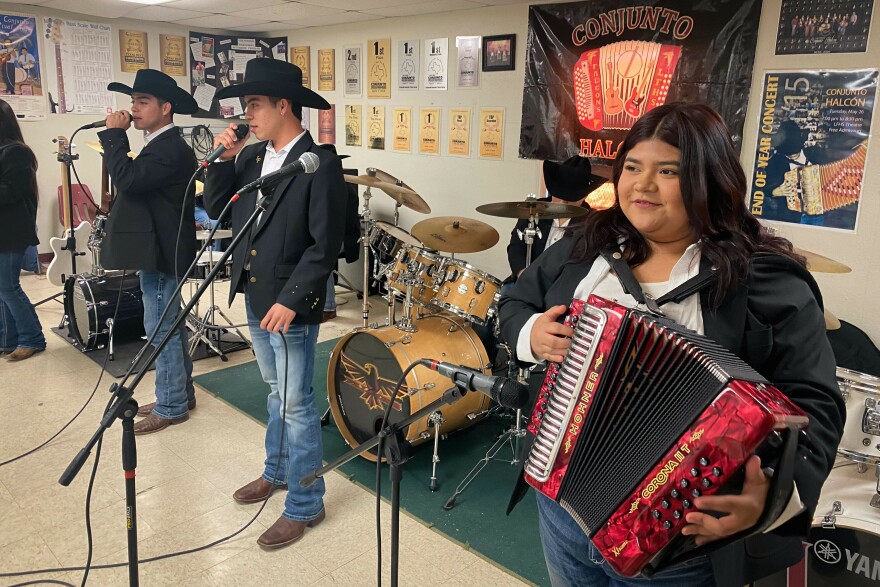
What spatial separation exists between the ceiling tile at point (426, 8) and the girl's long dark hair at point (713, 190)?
3.85 m

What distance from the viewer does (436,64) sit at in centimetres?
526

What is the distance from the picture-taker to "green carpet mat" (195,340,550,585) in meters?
2.53

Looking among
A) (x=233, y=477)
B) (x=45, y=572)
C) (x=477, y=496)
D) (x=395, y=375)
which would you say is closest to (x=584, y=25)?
(x=395, y=375)

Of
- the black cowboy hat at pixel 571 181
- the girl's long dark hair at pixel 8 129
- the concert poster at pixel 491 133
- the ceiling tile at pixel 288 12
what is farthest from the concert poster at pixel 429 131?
the girl's long dark hair at pixel 8 129

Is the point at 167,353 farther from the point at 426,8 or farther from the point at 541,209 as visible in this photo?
the point at 426,8

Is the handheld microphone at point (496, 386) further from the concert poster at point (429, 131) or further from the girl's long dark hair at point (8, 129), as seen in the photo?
the concert poster at point (429, 131)

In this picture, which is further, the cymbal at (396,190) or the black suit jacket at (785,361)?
the cymbal at (396,190)

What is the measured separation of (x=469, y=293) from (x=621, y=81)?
198cm

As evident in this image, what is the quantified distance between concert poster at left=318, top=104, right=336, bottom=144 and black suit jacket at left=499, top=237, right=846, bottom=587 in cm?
567

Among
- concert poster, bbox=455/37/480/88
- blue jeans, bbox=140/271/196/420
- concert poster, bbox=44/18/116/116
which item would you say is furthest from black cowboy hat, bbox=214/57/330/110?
concert poster, bbox=44/18/116/116

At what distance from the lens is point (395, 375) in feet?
9.55

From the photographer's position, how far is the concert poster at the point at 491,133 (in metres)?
4.94

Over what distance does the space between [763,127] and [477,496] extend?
2.55 metres

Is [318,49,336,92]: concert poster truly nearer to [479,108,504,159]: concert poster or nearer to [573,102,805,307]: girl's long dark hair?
[479,108,504,159]: concert poster
